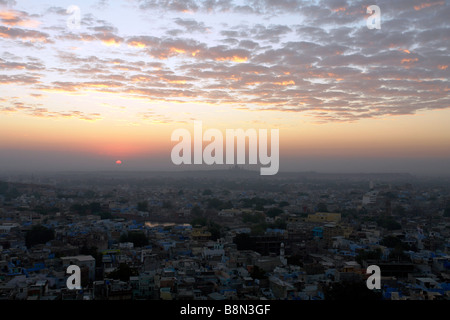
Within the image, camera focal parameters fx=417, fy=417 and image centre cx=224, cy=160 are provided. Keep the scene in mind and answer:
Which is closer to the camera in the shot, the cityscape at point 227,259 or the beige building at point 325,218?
the cityscape at point 227,259

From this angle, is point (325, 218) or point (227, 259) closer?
point (227, 259)

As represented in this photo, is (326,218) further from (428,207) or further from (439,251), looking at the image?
(428,207)

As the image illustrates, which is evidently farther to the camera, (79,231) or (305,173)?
(305,173)

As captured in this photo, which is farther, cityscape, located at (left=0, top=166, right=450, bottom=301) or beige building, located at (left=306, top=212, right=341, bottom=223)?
beige building, located at (left=306, top=212, right=341, bottom=223)

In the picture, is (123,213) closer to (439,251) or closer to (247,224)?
(247,224)

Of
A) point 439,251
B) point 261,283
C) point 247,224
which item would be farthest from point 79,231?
point 439,251

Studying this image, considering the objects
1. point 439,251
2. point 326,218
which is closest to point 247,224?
point 326,218
